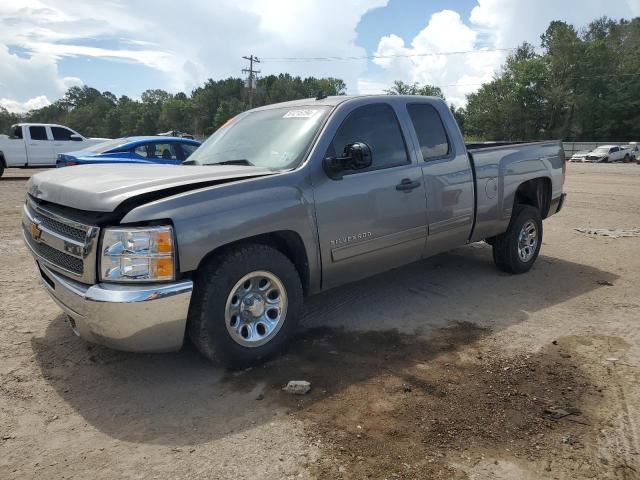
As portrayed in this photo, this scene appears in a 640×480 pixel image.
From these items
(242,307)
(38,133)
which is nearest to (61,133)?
(38,133)

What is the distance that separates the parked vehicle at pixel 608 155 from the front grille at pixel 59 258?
41.6m

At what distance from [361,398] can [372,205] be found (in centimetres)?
160

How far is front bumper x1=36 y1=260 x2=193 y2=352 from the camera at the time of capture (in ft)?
9.70

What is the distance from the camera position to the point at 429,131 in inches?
190

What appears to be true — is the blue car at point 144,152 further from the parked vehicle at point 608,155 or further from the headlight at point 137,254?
the parked vehicle at point 608,155

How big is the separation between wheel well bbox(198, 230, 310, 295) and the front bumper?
66 cm

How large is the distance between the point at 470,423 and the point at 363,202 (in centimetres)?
185

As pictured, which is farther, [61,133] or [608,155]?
[608,155]

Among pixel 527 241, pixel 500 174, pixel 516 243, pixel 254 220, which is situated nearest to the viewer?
pixel 254 220

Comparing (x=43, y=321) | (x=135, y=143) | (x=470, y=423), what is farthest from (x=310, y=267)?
Result: (x=135, y=143)

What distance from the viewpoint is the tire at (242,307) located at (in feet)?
10.5

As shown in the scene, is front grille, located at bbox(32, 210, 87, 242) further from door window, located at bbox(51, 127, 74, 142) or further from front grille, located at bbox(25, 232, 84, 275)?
door window, located at bbox(51, 127, 74, 142)

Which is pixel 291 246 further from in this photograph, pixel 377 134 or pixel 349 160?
pixel 377 134

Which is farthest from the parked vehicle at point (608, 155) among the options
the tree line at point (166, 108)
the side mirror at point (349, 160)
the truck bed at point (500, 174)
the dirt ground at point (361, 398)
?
the tree line at point (166, 108)
